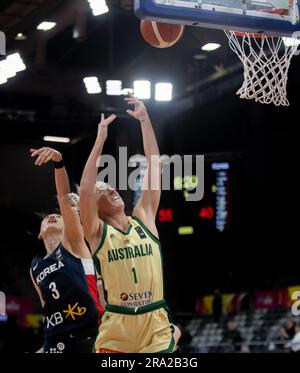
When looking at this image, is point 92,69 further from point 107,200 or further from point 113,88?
point 107,200

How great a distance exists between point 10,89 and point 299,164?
222 inches

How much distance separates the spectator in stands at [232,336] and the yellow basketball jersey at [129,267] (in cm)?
844

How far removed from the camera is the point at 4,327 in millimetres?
12961

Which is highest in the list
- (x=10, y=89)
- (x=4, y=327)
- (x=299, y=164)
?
(x=10, y=89)

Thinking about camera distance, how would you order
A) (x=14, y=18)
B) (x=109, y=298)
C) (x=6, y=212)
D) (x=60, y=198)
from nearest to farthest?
(x=109, y=298) → (x=60, y=198) → (x=14, y=18) → (x=6, y=212)

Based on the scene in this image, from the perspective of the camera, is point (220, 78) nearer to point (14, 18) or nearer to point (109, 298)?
point (14, 18)

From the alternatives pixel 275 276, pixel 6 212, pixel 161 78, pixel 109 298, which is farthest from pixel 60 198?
pixel 275 276

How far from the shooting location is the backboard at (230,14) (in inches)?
226

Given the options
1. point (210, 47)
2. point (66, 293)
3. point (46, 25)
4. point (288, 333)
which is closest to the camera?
point (66, 293)

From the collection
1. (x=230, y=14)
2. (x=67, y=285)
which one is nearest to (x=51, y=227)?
(x=67, y=285)

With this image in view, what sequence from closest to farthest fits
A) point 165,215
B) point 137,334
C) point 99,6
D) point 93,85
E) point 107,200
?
point 137,334
point 107,200
point 99,6
point 93,85
point 165,215

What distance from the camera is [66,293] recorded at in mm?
6047

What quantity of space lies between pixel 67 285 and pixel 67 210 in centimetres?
54

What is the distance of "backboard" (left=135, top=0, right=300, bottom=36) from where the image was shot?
18.8 ft
